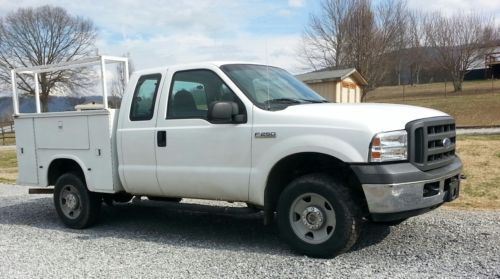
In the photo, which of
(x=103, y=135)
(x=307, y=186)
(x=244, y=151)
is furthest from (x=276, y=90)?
(x=103, y=135)

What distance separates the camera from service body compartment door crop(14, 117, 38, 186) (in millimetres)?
7371

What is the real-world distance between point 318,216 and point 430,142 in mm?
1294

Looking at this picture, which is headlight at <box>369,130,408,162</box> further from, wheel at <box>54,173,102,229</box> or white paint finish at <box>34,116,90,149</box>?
wheel at <box>54,173,102,229</box>

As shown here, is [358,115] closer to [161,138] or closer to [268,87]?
[268,87]

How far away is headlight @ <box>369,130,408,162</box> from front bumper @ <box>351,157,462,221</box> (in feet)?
0.24

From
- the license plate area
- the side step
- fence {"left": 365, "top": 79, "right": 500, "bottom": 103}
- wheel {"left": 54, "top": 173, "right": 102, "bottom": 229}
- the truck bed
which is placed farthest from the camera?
fence {"left": 365, "top": 79, "right": 500, "bottom": 103}

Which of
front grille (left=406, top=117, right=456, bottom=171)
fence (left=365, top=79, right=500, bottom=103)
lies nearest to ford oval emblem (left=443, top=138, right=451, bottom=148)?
front grille (left=406, top=117, right=456, bottom=171)

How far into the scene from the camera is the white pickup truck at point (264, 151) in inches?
184

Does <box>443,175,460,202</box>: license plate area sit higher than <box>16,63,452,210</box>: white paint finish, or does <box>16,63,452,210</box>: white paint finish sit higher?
<box>16,63,452,210</box>: white paint finish

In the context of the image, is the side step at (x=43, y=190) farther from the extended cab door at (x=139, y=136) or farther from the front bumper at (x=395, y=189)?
the front bumper at (x=395, y=189)

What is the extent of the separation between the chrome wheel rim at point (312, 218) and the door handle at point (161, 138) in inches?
68.9

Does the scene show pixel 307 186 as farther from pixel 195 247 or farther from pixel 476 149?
pixel 476 149

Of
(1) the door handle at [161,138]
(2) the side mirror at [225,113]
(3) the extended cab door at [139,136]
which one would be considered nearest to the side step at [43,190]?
(3) the extended cab door at [139,136]

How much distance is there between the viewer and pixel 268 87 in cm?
570
